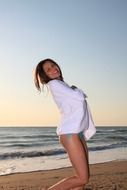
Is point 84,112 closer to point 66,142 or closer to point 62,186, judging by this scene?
point 66,142

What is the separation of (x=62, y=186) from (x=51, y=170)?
767cm

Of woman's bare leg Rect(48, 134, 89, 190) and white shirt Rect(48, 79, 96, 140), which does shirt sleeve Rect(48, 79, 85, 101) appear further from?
woman's bare leg Rect(48, 134, 89, 190)

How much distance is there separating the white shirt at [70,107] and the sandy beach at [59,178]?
4.22m

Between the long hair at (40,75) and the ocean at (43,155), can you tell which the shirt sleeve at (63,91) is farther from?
the ocean at (43,155)

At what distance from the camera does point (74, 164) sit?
429 centimetres

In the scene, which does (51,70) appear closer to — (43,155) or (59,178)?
(59,178)

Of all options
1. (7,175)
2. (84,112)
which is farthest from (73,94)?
(7,175)

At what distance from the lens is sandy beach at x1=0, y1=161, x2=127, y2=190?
8742mm

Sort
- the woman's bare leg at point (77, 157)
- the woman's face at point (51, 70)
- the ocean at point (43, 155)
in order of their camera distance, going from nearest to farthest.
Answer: the woman's bare leg at point (77, 157)
the woman's face at point (51, 70)
the ocean at point (43, 155)

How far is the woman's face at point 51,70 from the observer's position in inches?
181

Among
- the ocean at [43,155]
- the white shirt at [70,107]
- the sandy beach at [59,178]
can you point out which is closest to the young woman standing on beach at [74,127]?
the white shirt at [70,107]

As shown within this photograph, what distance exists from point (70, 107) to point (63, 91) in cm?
20

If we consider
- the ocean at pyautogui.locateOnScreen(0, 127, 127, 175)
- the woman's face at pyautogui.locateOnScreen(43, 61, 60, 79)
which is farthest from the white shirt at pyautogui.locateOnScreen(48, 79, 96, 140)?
the ocean at pyautogui.locateOnScreen(0, 127, 127, 175)

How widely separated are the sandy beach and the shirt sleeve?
432cm
